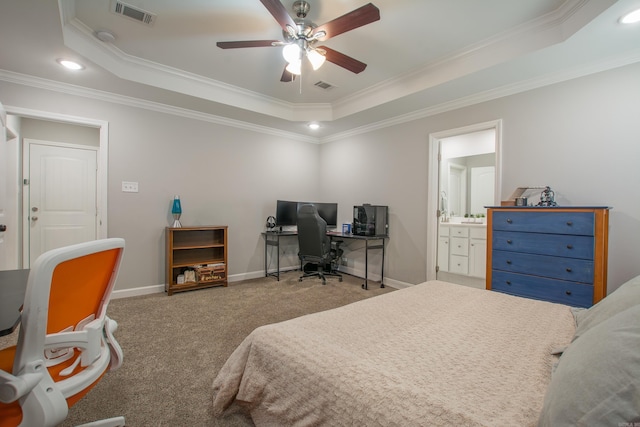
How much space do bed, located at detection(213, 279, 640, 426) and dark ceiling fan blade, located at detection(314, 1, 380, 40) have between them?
184 centimetres

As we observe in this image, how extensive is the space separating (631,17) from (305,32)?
2330 millimetres

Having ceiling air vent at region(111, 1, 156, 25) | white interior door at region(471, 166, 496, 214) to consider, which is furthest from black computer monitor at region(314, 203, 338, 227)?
ceiling air vent at region(111, 1, 156, 25)

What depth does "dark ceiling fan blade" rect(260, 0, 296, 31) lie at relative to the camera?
187 centimetres

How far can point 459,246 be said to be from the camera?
4.64 m

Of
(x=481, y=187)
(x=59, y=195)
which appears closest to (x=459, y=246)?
(x=481, y=187)

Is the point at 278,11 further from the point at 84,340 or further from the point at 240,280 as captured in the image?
the point at 240,280

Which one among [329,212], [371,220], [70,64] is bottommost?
[371,220]

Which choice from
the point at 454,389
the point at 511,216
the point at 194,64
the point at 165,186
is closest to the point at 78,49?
the point at 194,64

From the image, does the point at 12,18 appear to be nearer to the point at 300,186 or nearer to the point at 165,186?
the point at 165,186

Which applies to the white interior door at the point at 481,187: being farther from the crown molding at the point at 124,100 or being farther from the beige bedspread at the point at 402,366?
the beige bedspread at the point at 402,366

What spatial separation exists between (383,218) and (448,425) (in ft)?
12.0

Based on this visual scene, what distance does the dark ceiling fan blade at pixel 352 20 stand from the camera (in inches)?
73.5

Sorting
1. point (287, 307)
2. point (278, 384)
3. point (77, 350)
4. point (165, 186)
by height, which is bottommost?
point (287, 307)

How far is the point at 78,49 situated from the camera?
2.58m
